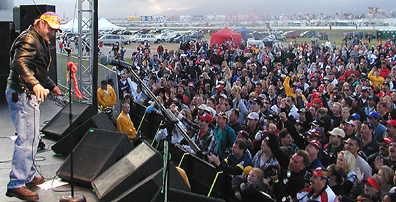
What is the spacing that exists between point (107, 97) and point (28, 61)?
6.95m

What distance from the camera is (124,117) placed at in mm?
8938

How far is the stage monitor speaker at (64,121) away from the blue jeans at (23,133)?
102 inches

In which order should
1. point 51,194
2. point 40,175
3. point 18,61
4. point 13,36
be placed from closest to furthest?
point 18,61 < point 51,194 < point 40,175 < point 13,36

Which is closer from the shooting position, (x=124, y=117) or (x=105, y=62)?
(x=105, y=62)

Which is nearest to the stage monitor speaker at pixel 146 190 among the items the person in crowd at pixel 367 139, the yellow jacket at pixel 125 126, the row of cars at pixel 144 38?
the person in crowd at pixel 367 139

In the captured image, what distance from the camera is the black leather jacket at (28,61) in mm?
4070

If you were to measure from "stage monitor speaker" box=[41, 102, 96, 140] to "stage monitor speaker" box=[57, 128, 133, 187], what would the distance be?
1673mm

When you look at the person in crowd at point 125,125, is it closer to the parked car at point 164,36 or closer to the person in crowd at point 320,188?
the person in crowd at point 320,188

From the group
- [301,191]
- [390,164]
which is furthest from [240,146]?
[390,164]

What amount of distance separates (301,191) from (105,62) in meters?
3.00

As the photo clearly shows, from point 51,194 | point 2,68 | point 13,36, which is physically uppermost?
point 13,36

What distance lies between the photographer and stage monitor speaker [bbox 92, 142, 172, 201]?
4.62 meters

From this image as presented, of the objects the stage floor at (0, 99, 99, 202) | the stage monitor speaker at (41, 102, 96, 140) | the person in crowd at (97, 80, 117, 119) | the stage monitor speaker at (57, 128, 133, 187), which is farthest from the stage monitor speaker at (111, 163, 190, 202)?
the person in crowd at (97, 80, 117, 119)

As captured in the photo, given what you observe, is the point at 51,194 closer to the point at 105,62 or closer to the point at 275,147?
the point at 105,62
